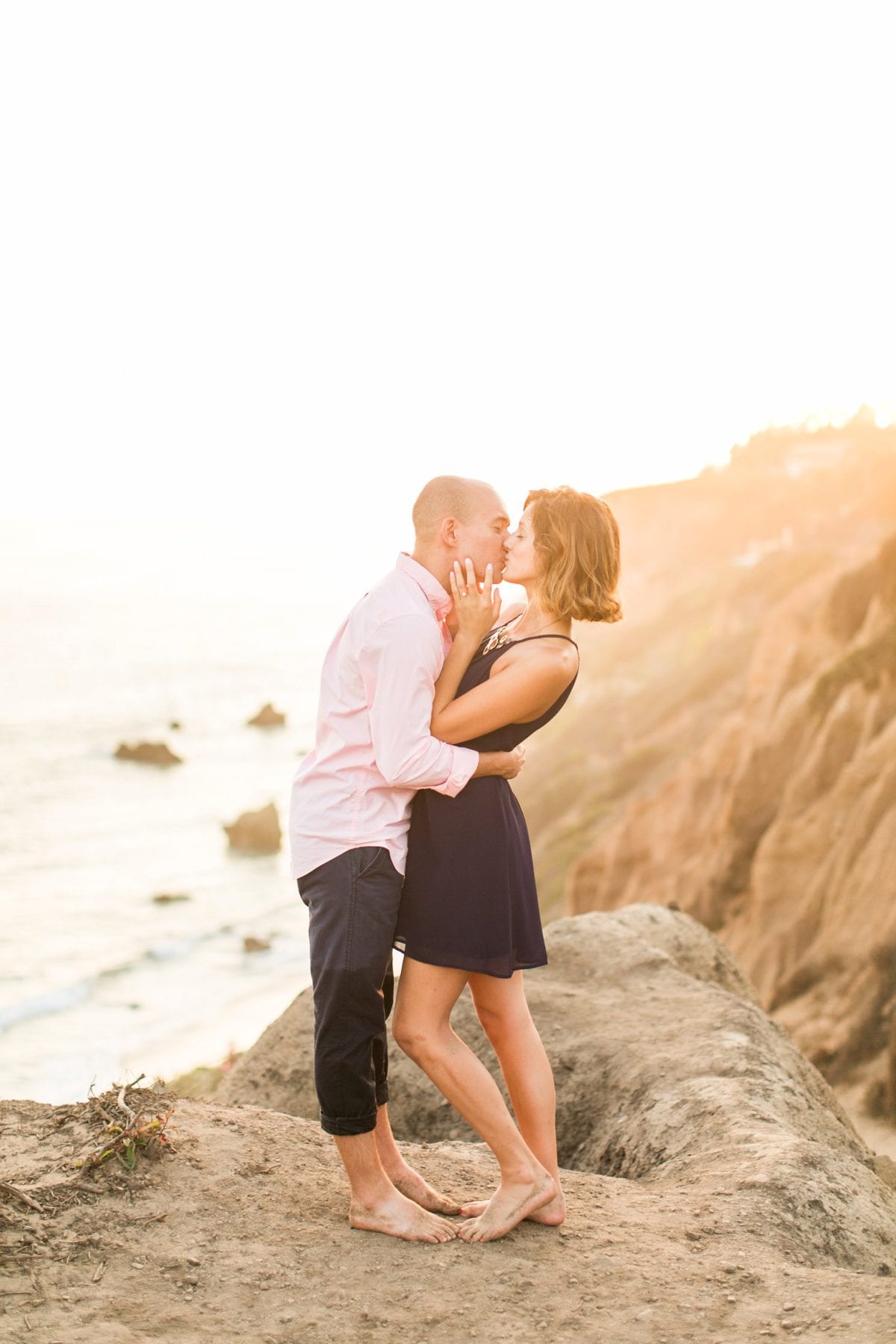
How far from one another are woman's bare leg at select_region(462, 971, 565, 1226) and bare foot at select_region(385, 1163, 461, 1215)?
0.25 ft

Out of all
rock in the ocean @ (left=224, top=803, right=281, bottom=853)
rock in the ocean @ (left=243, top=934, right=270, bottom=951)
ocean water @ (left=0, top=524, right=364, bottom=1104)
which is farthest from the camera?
rock in the ocean @ (left=224, top=803, right=281, bottom=853)

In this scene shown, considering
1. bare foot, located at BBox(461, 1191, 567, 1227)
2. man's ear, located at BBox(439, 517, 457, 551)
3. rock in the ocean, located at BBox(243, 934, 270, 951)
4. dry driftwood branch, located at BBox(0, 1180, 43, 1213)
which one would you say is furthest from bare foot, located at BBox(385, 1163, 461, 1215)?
rock in the ocean, located at BBox(243, 934, 270, 951)

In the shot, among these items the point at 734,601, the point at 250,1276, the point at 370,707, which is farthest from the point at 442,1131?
the point at 734,601

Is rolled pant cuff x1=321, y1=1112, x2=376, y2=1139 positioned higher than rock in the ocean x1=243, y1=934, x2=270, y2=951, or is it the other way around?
rolled pant cuff x1=321, y1=1112, x2=376, y2=1139

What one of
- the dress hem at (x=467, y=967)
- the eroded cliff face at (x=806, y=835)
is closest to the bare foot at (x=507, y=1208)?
the dress hem at (x=467, y=967)

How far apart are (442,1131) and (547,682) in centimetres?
372

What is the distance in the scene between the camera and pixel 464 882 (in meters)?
4.18

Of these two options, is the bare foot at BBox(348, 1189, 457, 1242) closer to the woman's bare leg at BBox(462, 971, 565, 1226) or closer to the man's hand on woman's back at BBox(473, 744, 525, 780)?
the woman's bare leg at BBox(462, 971, 565, 1226)

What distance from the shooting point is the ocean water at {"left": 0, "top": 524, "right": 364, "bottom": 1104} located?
81.3 feet

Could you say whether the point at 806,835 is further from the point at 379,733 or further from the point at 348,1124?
the point at 379,733

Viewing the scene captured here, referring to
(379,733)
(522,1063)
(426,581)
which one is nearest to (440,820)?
(379,733)

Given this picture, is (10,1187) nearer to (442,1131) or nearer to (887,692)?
(442,1131)

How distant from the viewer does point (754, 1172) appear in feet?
16.2

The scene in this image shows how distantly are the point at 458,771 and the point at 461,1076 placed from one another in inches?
43.5
